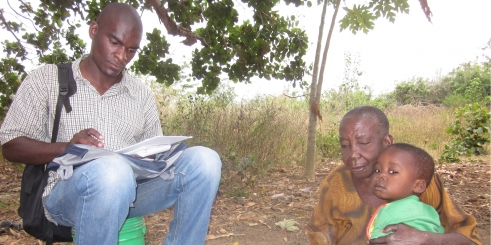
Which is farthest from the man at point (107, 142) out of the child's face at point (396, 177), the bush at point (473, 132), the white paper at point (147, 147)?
the bush at point (473, 132)

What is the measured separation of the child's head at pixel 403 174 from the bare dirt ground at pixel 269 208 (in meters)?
1.63

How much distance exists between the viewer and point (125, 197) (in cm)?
193

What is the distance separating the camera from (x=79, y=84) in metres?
2.42

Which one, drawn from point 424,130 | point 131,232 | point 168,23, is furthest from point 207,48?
point 424,130

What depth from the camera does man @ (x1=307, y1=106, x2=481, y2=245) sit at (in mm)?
2227

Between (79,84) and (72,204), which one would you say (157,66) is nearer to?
(79,84)

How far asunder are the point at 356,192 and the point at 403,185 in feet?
1.17

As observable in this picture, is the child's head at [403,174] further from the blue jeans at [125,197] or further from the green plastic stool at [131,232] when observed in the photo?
the green plastic stool at [131,232]

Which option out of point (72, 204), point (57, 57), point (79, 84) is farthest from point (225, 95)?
point (72, 204)

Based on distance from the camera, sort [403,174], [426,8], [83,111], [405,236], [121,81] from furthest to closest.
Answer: [426,8] → [121,81] → [83,111] → [403,174] → [405,236]

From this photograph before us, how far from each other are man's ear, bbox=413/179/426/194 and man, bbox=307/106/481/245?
13 cm

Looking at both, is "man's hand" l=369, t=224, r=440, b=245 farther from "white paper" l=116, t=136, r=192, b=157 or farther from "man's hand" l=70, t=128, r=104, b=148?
"man's hand" l=70, t=128, r=104, b=148

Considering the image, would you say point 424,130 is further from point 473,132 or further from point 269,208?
point 269,208

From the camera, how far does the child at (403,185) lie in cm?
203
